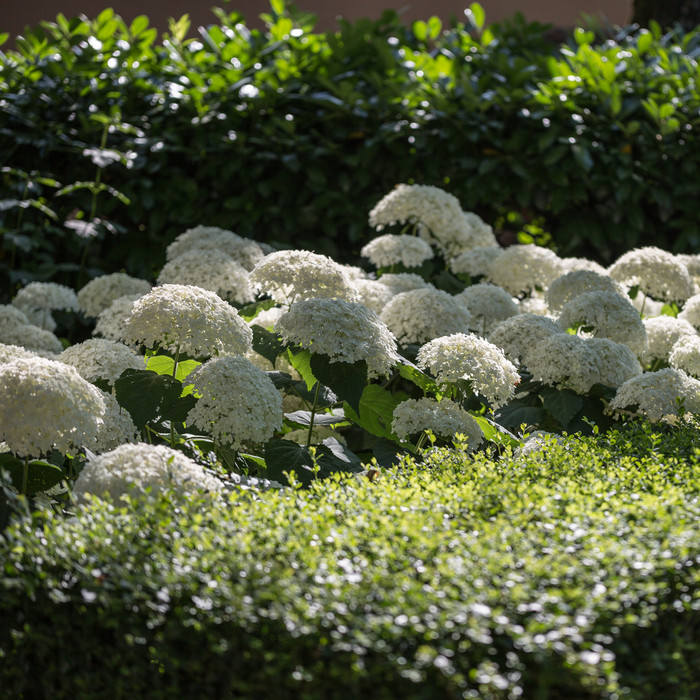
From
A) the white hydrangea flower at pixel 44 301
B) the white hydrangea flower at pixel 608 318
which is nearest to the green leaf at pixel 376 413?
the white hydrangea flower at pixel 608 318

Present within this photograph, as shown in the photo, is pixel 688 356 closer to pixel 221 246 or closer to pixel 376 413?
pixel 376 413

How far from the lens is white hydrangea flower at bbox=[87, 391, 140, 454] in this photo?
9.36ft

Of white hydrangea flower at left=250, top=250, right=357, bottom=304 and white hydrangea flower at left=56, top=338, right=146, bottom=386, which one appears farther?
white hydrangea flower at left=250, top=250, right=357, bottom=304

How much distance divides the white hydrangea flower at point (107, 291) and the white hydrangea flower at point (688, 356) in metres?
3.00

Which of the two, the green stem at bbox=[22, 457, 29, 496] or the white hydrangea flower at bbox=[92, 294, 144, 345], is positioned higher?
the white hydrangea flower at bbox=[92, 294, 144, 345]

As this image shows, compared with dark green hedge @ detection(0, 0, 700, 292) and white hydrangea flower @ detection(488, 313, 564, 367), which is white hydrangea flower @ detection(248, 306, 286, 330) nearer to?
white hydrangea flower @ detection(488, 313, 564, 367)

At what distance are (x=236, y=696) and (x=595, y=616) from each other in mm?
825

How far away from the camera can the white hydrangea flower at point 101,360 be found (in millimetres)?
3119

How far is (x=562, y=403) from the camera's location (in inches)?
139

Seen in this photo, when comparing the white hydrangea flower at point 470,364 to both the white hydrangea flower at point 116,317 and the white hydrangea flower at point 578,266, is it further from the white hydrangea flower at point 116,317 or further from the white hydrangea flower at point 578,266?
the white hydrangea flower at point 578,266

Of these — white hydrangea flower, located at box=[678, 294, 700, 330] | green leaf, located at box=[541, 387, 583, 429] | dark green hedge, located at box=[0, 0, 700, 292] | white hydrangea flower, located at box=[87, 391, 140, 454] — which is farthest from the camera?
dark green hedge, located at box=[0, 0, 700, 292]

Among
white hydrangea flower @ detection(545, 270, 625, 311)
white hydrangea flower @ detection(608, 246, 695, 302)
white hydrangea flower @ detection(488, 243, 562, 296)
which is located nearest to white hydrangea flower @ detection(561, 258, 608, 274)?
white hydrangea flower @ detection(488, 243, 562, 296)

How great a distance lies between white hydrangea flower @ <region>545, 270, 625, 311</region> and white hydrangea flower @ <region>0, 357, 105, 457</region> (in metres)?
2.82

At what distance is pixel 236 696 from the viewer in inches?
73.9
